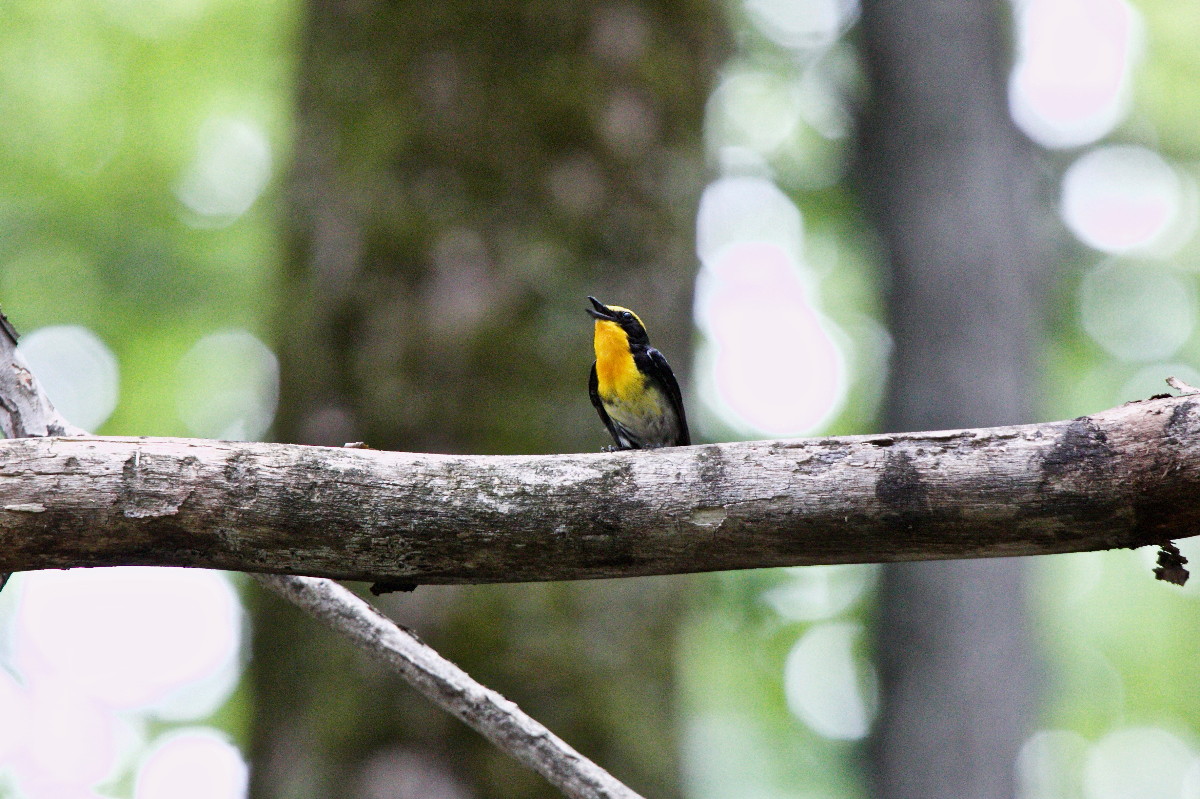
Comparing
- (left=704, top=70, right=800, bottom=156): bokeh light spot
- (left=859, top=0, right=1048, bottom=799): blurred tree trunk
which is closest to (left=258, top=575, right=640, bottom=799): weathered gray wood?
(left=859, top=0, right=1048, bottom=799): blurred tree trunk

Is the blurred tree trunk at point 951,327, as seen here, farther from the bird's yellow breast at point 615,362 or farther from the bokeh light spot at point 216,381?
the bokeh light spot at point 216,381

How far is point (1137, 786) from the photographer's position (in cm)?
1362

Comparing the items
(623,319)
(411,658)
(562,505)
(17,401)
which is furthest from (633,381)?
(17,401)

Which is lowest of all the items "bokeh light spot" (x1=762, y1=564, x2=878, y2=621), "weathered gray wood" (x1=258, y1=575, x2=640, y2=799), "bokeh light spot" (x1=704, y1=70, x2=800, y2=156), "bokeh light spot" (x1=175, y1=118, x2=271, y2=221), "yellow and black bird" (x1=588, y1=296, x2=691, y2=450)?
"weathered gray wood" (x1=258, y1=575, x2=640, y2=799)

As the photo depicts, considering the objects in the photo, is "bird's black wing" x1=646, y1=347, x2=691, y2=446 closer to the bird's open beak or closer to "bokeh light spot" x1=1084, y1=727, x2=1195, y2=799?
the bird's open beak

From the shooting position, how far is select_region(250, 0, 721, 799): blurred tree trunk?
4824 mm

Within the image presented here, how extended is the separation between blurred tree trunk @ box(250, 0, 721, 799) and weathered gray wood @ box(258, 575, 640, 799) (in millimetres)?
1819

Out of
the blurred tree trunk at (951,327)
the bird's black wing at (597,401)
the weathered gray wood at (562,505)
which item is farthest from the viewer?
the blurred tree trunk at (951,327)

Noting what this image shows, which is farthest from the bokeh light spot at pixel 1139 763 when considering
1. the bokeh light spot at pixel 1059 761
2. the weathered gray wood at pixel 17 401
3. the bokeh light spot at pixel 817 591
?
the weathered gray wood at pixel 17 401

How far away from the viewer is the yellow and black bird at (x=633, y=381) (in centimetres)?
495

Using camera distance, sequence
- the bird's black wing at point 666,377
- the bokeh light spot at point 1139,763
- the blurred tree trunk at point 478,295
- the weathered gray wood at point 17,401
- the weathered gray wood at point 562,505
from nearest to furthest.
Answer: the weathered gray wood at point 562,505 < the weathered gray wood at point 17,401 < the blurred tree trunk at point 478,295 < the bird's black wing at point 666,377 < the bokeh light spot at point 1139,763

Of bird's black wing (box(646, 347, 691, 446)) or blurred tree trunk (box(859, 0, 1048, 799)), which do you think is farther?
blurred tree trunk (box(859, 0, 1048, 799))

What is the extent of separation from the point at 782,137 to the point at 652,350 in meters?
7.73

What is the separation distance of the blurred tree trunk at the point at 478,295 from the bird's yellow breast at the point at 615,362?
34cm
